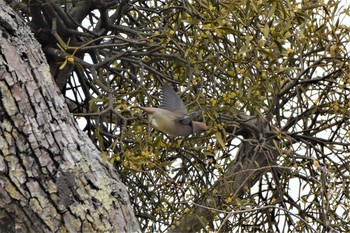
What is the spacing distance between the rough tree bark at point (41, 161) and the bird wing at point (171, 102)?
0.80 metres

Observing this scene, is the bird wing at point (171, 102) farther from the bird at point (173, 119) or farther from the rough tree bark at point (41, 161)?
the rough tree bark at point (41, 161)

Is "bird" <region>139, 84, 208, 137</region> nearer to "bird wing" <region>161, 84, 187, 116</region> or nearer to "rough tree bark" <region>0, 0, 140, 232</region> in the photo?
Answer: "bird wing" <region>161, 84, 187, 116</region>

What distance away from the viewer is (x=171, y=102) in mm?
2336

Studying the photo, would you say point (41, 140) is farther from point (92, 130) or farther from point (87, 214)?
point (92, 130)

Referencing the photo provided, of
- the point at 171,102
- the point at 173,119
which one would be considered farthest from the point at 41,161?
the point at 171,102

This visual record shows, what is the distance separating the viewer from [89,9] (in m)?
2.78

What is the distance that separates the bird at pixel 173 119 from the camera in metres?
2.20

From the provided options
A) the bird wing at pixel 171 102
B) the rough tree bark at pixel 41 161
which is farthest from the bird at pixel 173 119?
the rough tree bark at pixel 41 161

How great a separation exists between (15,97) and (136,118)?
843mm

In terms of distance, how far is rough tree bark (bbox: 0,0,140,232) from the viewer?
1396 mm

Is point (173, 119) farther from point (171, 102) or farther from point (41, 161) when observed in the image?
point (41, 161)

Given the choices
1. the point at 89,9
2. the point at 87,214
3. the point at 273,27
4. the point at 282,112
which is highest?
the point at 89,9

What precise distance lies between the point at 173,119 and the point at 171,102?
0.12 meters

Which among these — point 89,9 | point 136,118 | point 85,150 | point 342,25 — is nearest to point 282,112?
point 342,25
